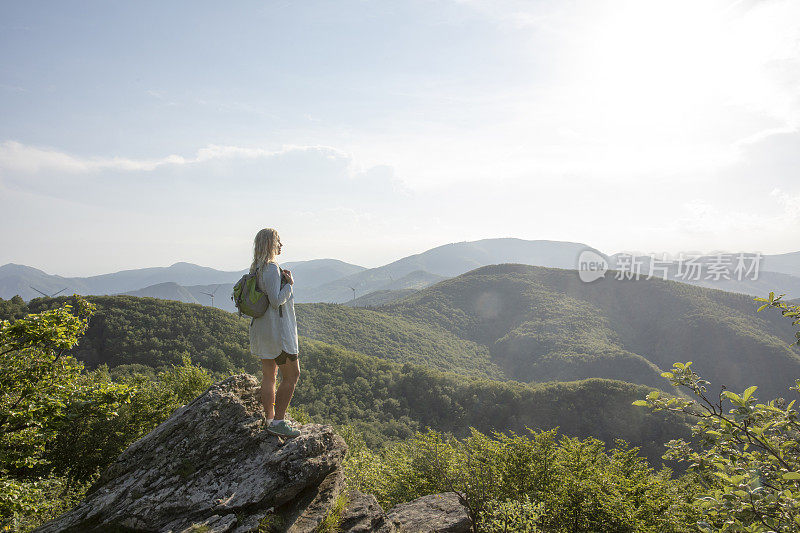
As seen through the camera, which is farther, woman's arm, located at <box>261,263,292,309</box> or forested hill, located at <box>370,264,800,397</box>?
forested hill, located at <box>370,264,800,397</box>

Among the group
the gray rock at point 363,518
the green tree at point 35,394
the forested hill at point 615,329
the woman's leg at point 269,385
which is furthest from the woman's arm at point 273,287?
the forested hill at point 615,329

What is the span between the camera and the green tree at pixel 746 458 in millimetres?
3689

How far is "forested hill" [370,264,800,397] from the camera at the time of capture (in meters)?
110

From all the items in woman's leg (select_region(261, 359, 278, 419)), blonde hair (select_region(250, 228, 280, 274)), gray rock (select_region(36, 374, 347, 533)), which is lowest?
gray rock (select_region(36, 374, 347, 533))

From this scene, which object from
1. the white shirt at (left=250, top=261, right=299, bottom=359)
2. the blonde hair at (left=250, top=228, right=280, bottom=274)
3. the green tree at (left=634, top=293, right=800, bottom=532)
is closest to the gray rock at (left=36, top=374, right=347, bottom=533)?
the white shirt at (left=250, top=261, right=299, bottom=359)

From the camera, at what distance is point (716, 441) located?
4363 mm

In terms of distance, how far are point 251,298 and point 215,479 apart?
141 inches

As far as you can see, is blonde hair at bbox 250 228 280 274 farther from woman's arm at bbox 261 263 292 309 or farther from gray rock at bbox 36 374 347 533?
gray rock at bbox 36 374 347 533

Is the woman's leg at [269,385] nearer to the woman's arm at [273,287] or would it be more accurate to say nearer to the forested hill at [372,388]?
the woman's arm at [273,287]

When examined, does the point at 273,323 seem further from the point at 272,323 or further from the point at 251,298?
the point at 251,298

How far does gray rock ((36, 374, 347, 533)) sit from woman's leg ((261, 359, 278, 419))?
598 mm

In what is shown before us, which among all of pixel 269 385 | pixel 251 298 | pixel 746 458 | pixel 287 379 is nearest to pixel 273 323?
pixel 251 298

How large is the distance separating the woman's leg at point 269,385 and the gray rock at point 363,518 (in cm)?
280

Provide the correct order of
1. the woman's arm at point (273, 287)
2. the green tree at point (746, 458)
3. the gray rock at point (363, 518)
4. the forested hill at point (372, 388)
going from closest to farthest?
1. the green tree at point (746, 458)
2. the woman's arm at point (273, 287)
3. the gray rock at point (363, 518)
4. the forested hill at point (372, 388)
